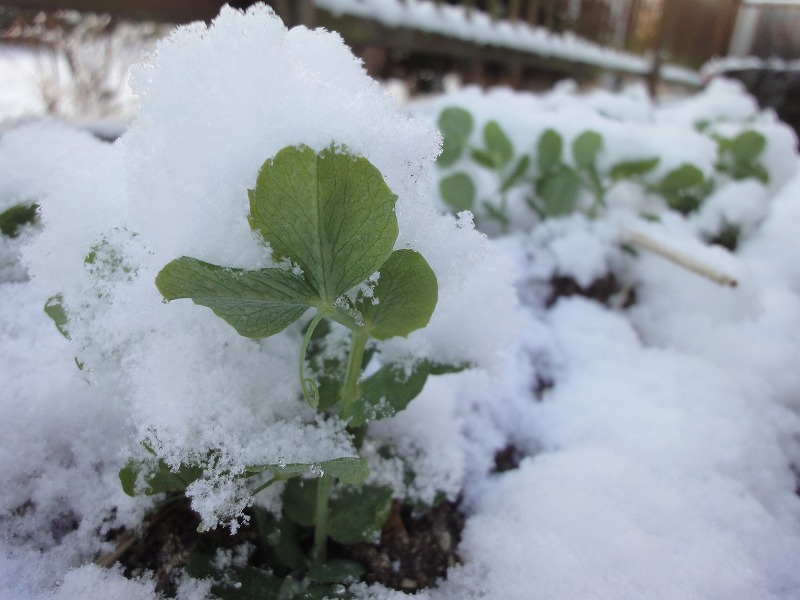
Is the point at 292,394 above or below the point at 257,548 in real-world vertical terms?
above

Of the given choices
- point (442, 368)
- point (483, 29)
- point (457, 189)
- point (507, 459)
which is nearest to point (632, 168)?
point (457, 189)

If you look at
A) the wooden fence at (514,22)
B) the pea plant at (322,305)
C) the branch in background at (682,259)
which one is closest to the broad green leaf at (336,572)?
the pea plant at (322,305)

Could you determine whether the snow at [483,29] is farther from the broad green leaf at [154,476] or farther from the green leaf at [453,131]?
the broad green leaf at [154,476]

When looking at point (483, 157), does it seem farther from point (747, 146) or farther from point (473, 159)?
point (747, 146)

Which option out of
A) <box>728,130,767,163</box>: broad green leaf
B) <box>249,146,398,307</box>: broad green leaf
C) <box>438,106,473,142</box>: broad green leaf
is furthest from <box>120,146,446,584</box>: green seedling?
<box>728,130,767,163</box>: broad green leaf

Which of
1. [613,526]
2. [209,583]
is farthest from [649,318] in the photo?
[209,583]

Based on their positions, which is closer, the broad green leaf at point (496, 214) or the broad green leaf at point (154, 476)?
the broad green leaf at point (154, 476)

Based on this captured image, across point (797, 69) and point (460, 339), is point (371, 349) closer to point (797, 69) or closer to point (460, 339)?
point (460, 339)
